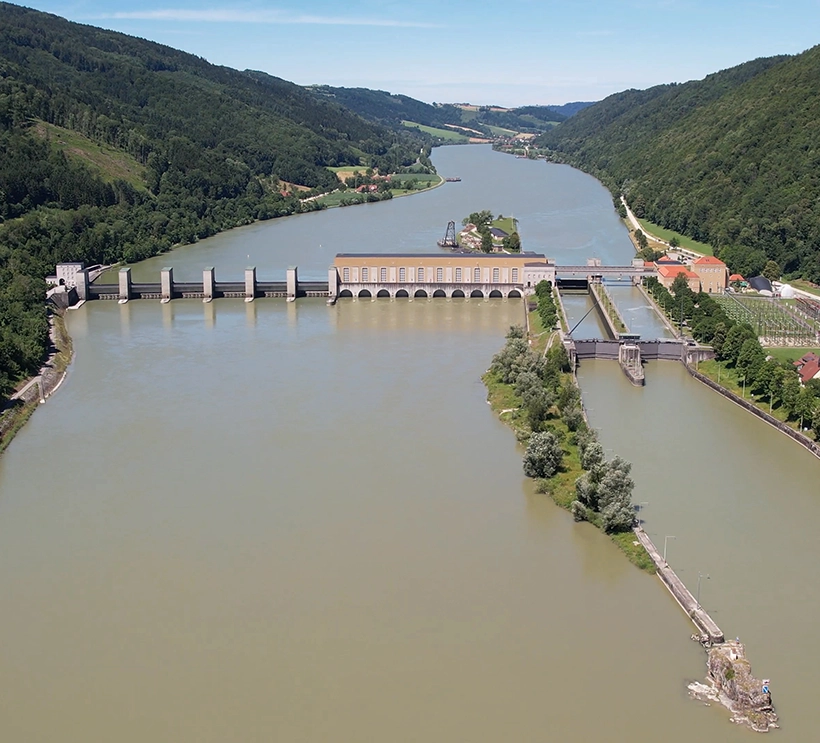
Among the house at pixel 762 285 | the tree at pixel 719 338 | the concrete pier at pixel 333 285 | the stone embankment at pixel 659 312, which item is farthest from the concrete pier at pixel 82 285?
the house at pixel 762 285

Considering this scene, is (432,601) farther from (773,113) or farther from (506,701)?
(773,113)

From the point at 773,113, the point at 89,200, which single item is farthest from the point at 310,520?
the point at 773,113

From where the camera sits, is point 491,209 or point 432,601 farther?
point 491,209

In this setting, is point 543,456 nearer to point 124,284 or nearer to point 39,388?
point 39,388

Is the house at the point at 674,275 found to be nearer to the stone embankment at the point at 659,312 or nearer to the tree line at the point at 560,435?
the stone embankment at the point at 659,312

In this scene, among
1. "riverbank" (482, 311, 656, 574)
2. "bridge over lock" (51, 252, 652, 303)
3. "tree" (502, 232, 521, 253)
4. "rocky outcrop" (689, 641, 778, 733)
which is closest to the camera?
"rocky outcrop" (689, 641, 778, 733)

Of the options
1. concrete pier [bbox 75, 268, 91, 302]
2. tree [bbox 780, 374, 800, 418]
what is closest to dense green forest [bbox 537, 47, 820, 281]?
tree [bbox 780, 374, 800, 418]

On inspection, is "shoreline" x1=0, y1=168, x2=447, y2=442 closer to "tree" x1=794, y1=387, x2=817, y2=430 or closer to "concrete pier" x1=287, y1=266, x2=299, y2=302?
Answer: "concrete pier" x1=287, y1=266, x2=299, y2=302
